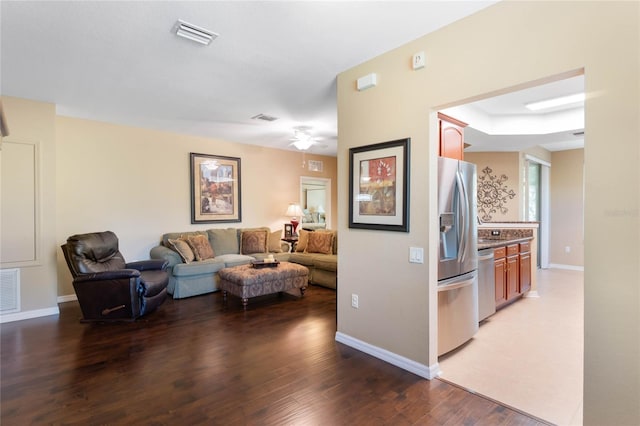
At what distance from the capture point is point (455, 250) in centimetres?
286

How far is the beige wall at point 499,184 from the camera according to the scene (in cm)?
616

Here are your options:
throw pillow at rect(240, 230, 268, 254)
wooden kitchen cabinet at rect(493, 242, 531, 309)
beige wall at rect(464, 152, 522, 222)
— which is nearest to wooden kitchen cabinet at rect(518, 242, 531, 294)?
wooden kitchen cabinet at rect(493, 242, 531, 309)

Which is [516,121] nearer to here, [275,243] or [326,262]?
[326,262]

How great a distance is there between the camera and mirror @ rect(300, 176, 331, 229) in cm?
812

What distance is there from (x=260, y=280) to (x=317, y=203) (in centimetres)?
427

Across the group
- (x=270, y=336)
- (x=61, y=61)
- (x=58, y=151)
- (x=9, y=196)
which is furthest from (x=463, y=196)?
(x=58, y=151)

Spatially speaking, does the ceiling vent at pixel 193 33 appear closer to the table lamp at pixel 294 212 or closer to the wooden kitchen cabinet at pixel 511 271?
the wooden kitchen cabinet at pixel 511 271

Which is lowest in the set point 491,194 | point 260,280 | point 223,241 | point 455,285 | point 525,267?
point 260,280

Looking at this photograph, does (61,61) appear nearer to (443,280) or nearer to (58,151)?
(58,151)

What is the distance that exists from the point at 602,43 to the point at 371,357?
106 inches

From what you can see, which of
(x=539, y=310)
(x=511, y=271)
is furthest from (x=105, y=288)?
(x=539, y=310)

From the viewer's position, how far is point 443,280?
2.78 m

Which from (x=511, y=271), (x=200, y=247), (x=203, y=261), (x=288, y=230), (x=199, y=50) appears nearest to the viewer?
(x=199, y=50)

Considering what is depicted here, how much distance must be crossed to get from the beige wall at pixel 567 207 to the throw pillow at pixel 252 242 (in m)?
6.37
